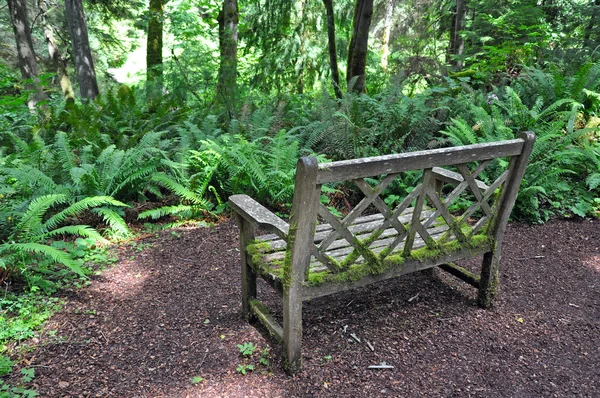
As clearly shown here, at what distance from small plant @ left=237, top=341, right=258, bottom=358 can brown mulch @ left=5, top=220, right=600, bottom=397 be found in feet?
0.18

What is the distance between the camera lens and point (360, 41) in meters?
7.41

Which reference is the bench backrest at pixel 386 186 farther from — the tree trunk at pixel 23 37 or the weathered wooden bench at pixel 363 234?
the tree trunk at pixel 23 37

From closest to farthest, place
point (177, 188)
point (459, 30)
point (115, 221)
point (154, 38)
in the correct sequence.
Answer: point (115, 221), point (177, 188), point (154, 38), point (459, 30)

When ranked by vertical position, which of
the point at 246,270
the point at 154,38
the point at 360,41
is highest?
the point at 154,38

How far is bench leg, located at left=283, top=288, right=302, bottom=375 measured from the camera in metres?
2.31

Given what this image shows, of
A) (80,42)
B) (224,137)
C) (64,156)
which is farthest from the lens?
(80,42)

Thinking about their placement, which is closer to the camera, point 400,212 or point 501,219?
point 400,212

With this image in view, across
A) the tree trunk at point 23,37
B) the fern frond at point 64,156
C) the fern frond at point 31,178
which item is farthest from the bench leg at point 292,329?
the tree trunk at point 23,37

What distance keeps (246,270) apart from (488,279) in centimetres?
181

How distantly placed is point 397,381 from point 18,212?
3.64 metres

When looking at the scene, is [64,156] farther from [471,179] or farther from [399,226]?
[471,179]

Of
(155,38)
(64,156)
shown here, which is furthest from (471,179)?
(155,38)

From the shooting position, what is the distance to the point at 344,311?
313 centimetres

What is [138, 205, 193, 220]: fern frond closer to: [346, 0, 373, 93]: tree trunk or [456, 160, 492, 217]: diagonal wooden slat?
[456, 160, 492, 217]: diagonal wooden slat
